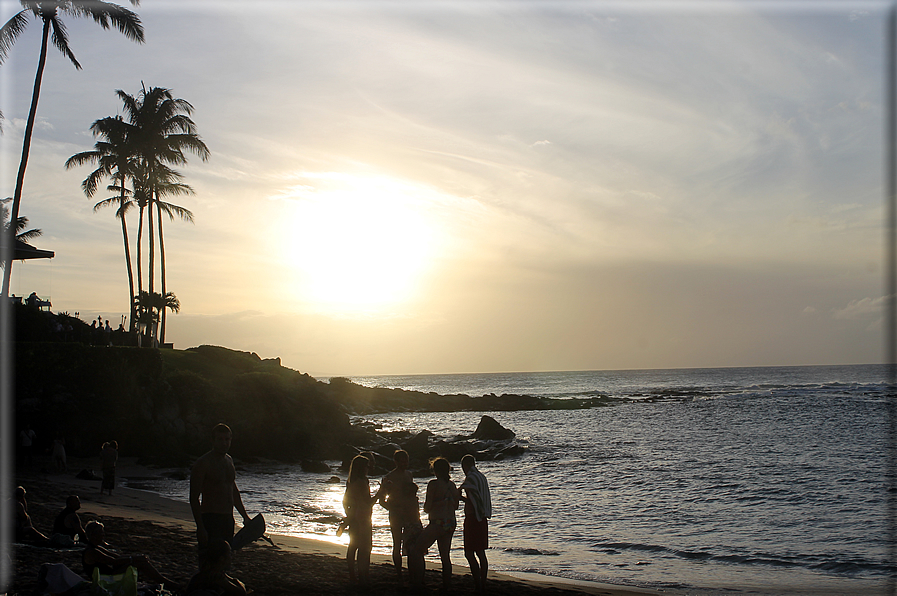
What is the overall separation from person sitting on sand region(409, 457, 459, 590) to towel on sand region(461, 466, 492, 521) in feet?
0.68

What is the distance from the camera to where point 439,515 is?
25.9 ft

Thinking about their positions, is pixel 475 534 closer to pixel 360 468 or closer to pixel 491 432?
pixel 360 468

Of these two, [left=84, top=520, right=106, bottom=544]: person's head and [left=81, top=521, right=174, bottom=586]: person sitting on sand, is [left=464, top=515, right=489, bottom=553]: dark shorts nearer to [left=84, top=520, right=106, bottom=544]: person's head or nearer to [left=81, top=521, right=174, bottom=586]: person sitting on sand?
[left=81, top=521, right=174, bottom=586]: person sitting on sand

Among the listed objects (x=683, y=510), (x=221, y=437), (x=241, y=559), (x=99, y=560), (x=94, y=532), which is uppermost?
(x=221, y=437)

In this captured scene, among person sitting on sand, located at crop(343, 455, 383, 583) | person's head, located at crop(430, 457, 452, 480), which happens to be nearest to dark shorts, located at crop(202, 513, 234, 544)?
person sitting on sand, located at crop(343, 455, 383, 583)

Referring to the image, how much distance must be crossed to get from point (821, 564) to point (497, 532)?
7263 millimetres

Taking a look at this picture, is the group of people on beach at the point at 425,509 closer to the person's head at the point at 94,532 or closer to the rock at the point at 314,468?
the person's head at the point at 94,532

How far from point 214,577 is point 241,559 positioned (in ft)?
11.5

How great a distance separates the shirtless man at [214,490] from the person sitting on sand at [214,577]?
0.25 meters

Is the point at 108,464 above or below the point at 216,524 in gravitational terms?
below

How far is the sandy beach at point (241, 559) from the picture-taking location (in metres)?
7.83

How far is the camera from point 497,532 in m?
15.2

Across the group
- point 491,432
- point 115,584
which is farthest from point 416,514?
point 491,432

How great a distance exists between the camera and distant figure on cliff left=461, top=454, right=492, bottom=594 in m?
8.01
